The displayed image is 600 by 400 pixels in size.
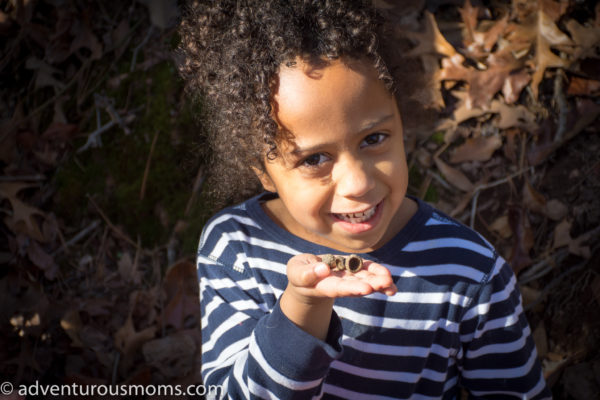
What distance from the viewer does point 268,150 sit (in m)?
1.53

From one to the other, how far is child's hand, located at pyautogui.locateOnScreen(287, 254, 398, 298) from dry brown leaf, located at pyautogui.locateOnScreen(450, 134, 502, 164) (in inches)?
61.1

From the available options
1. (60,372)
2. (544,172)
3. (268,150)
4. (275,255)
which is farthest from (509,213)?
(60,372)

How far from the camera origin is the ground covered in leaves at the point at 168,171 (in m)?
2.50

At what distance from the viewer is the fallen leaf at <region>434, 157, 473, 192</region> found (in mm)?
2646

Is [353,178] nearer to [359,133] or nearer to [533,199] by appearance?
[359,133]

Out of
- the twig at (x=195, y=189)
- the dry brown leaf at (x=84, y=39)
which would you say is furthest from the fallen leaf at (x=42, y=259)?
the dry brown leaf at (x=84, y=39)

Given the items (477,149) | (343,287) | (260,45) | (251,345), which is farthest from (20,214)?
(477,149)

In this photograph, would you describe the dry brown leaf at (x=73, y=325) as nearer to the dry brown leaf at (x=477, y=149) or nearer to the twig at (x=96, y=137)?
the twig at (x=96, y=137)

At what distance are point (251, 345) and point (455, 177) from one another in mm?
1709

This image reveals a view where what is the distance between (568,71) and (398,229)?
5.03ft

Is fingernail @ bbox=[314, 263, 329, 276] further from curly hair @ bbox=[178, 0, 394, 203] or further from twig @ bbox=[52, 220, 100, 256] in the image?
twig @ bbox=[52, 220, 100, 256]

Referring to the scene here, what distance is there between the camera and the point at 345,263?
1342 mm

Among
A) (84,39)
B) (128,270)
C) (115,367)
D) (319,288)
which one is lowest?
(115,367)

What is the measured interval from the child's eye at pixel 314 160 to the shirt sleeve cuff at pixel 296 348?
0.48 m
